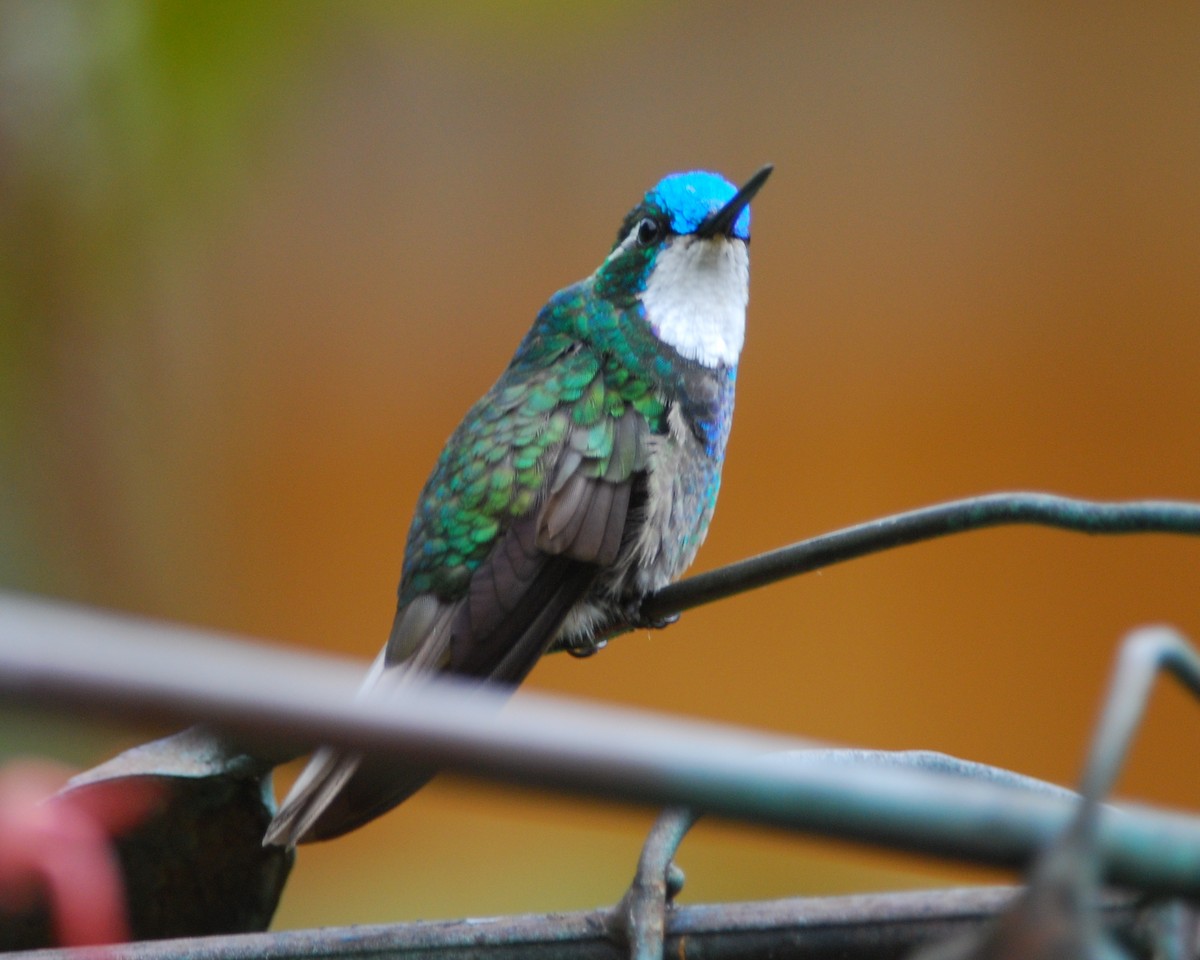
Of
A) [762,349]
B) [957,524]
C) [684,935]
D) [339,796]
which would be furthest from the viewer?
[762,349]

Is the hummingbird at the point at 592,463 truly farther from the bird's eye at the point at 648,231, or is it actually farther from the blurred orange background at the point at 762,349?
the blurred orange background at the point at 762,349

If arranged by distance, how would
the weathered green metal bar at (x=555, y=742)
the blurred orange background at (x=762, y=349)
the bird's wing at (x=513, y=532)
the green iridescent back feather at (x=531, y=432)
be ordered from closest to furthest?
the weathered green metal bar at (x=555, y=742) → the bird's wing at (x=513, y=532) → the green iridescent back feather at (x=531, y=432) → the blurred orange background at (x=762, y=349)

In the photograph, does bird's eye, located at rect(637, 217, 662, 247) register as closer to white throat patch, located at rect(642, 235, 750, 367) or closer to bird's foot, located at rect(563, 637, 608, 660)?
white throat patch, located at rect(642, 235, 750, 367)

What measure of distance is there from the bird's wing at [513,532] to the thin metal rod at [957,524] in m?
0.51

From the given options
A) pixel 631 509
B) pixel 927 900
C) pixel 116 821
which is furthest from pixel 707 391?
pixel 927 900

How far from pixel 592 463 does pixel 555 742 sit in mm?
1440

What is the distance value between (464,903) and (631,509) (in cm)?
236

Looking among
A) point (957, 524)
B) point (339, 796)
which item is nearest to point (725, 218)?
point (339, 796)

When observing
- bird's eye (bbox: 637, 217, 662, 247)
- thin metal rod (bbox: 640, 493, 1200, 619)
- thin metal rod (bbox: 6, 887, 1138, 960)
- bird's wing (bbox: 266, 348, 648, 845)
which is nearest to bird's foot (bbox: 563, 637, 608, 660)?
bird's wing (bbox: 266, 348, 648, 845)

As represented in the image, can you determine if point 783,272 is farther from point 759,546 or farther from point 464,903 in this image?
point 464,903

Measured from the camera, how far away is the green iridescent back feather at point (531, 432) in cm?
178

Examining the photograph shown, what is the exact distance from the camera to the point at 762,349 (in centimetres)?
398

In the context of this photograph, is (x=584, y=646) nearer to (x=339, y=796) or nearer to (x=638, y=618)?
(x=638, y=618)

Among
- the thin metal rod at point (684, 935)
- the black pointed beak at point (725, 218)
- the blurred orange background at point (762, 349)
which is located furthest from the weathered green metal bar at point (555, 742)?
the blurred orange background at point (762, 349)
